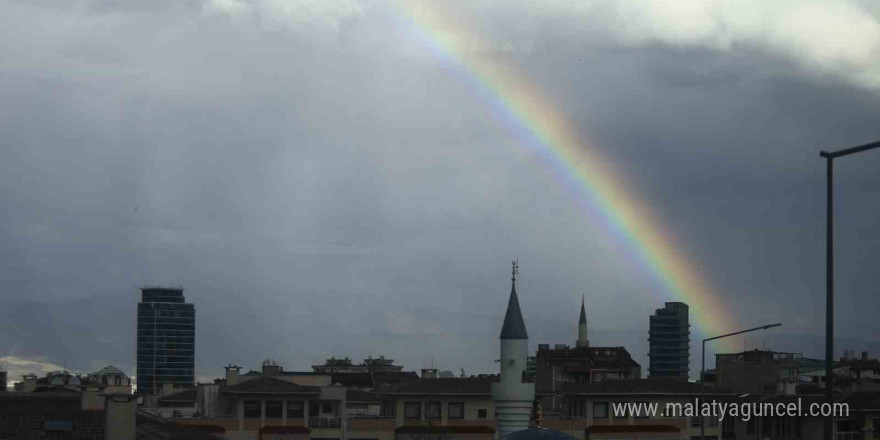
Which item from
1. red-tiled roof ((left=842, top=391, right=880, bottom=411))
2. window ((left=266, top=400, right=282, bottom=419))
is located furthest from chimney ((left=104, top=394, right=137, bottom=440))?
red-tiled roof ((left=842, top=391, right=880, bottom=411))

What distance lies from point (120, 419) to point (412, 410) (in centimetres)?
6009

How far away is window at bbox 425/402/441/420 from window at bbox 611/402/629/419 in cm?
1391

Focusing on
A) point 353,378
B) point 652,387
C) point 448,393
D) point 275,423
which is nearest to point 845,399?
point 652,387

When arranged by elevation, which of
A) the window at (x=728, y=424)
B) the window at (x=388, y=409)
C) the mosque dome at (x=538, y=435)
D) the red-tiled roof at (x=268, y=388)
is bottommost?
the window at (x=728, y=424)

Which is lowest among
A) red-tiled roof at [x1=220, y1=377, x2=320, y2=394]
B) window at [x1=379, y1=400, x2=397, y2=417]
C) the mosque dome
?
window at [x1=379, y1=400, x2=397, y2=417]

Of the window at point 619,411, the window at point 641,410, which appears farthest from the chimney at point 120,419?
the window at point 641,410

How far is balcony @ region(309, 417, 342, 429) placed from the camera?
9994 centimetres

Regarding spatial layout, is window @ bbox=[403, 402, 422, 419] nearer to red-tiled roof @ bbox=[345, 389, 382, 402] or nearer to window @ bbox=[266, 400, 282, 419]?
window @ bbox=[266, 400, 282, 419]

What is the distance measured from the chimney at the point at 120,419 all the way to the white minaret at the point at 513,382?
203ft

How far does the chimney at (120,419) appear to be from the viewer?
48.5m

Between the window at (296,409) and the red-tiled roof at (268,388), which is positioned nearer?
the red-tiled roof at (268,388)

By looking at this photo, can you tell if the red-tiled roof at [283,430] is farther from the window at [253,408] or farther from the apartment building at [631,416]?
the apartment building at [631,416]

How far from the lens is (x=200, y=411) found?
104 meters

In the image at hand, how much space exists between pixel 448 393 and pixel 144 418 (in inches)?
2201
